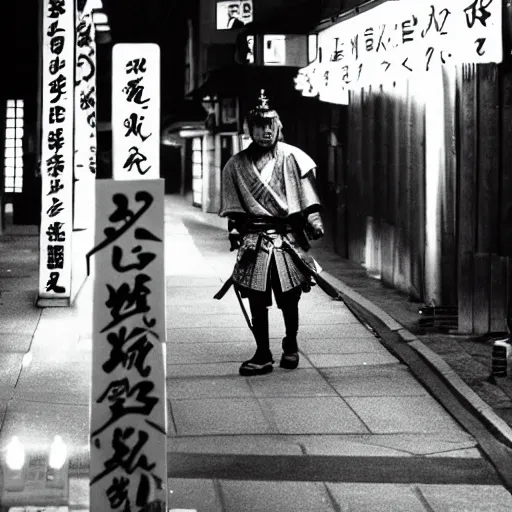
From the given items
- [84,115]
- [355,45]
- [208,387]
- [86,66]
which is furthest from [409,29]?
[84,115]

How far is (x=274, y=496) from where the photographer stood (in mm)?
7391

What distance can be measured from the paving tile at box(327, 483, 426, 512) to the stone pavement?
1 centimetres

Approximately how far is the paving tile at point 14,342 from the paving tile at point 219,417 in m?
A: 3.09

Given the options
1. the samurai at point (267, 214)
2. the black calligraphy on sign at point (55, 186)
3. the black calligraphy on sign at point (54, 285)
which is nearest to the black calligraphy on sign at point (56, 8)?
the black calligraphy on sign at point (55, 186)

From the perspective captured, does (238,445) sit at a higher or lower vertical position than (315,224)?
lower

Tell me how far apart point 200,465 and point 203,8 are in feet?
99.9

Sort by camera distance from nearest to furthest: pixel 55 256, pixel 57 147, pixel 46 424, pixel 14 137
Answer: pixel 46 424 < pixel 57 147 < pixel 55 256 < pixel 14 137

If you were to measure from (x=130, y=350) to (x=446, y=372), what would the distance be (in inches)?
229

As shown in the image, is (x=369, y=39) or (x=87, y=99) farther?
(x=87, y=99)

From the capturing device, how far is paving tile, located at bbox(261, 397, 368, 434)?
9133 mm

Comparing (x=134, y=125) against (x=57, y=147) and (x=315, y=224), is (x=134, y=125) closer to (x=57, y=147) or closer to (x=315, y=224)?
(x=315, y=224)

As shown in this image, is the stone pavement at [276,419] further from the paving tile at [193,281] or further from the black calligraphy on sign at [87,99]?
the black calligraphy on sign at [87,99]

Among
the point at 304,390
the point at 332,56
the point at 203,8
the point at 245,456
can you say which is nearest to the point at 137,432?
the point at 245,456

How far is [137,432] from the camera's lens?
5.74m
